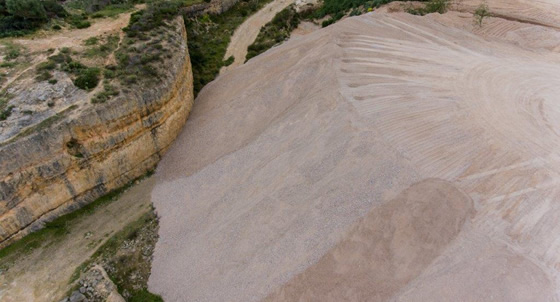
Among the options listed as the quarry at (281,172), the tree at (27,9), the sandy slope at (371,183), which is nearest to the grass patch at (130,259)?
the quarry at (281,172)

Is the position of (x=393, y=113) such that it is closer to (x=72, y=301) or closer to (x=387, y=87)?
(x=387, y=87)

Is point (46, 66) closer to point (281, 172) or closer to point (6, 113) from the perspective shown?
point (6, 113)

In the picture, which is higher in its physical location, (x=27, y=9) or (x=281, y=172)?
(x=27, y=9)

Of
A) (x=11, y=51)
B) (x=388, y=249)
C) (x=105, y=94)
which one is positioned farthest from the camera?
(x=11, y=51)

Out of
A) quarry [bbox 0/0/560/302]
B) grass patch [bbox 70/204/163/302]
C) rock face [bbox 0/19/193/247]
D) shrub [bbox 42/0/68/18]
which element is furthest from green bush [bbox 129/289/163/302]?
shrub [bbox 42/0/68/18]

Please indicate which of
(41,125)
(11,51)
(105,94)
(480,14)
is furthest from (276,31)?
(41,125)

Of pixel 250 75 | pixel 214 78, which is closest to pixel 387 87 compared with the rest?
pixel 250 75
